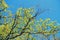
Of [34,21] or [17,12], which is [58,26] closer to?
[34,21]

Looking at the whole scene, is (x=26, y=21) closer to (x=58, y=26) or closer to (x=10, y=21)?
(x=10, y=21)

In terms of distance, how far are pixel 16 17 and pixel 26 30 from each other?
3.14 feet

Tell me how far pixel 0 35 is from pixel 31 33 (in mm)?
1854

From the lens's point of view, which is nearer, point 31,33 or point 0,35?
point 0,35

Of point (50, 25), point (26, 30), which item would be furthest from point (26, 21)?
point (50, 25)

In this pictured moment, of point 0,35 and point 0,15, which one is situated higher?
point 0,15

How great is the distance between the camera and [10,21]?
39.0ft

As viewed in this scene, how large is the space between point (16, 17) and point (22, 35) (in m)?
1.17

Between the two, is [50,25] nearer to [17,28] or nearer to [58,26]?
[58,26]

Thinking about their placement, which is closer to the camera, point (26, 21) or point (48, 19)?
point (26, 21)

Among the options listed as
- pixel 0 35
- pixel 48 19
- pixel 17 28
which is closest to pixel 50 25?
pixel 48 19

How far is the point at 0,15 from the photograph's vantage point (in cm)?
1206

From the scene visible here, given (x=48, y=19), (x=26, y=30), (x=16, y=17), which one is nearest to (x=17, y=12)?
(x=16, y=17)

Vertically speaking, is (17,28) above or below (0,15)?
below
